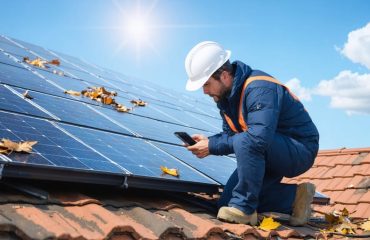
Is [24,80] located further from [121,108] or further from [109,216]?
[109,216]

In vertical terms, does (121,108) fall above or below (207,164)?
above

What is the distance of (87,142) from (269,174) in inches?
66.0

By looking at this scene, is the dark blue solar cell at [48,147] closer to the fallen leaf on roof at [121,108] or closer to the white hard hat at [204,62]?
the white hard hat at [204,62]

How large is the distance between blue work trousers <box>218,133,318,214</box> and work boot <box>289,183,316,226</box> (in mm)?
88

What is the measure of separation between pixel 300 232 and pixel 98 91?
3.39m

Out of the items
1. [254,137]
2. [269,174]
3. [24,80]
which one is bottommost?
[269,174]

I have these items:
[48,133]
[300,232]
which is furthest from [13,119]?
[300,232]

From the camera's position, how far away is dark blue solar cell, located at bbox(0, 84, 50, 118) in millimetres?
3731

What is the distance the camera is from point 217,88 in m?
4.06

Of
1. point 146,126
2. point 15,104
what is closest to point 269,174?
point 146,126

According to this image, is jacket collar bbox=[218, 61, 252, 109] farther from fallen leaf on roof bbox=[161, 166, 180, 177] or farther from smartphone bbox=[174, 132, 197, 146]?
fallen leaf on roof bbox=[161, 166, 180, 177]

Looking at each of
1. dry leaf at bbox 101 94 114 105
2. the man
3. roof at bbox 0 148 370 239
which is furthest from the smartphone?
dry leaf at bbox 101 94 114 105

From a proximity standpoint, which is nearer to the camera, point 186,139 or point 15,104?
point 15,104

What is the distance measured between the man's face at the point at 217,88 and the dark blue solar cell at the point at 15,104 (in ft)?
4.82
